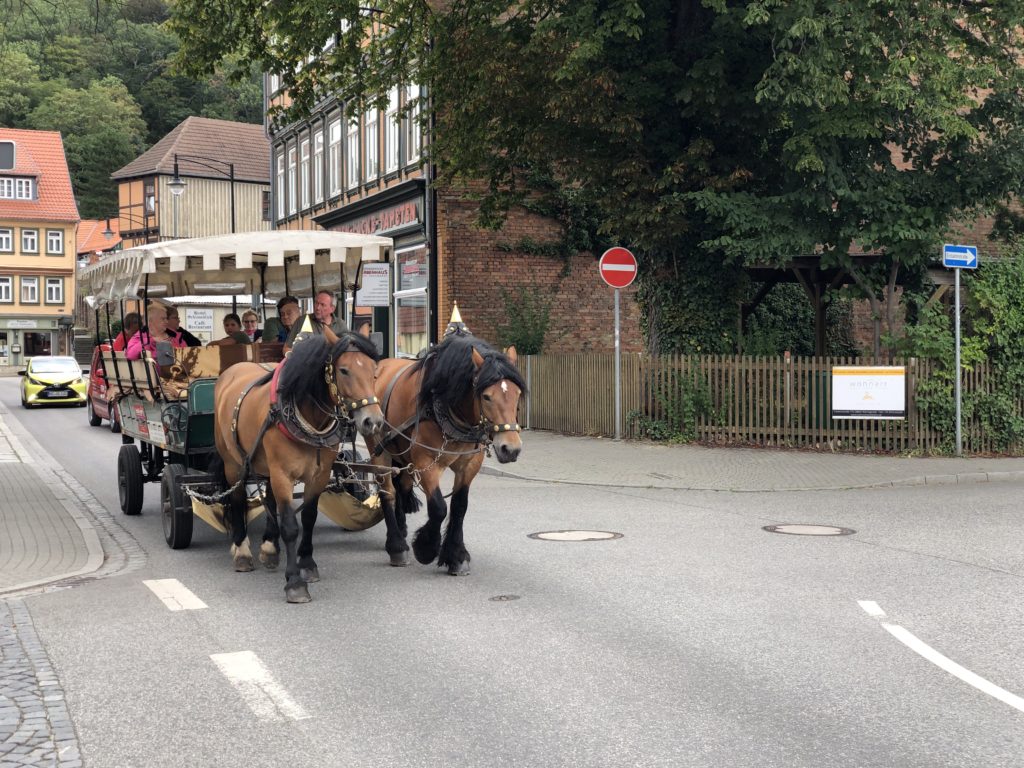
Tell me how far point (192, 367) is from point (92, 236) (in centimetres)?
8330

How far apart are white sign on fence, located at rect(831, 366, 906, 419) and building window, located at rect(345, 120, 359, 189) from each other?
19.9 meters

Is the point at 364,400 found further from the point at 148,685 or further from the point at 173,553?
the point at 173,553

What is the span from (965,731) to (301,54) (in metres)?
18.4

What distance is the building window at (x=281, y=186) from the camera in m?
44.2

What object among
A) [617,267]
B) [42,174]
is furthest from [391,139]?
[42,174]

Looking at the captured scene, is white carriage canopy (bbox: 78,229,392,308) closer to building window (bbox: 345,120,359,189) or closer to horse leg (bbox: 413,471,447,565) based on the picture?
horse leg (bbox: 413,471,447,565)

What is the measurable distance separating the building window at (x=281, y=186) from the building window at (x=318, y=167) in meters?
4.92

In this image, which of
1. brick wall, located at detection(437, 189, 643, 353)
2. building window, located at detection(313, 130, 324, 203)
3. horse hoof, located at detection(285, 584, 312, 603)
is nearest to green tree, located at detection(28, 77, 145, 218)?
building window, located at detection(313, 130, 324, 203)

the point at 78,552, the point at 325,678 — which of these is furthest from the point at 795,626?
the point at 78,552

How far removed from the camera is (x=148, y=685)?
573 cm

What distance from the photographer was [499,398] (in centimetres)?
782

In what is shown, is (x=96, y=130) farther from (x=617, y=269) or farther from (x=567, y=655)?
(x=567, y=655)

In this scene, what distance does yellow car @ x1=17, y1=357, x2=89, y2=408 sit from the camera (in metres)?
34.2

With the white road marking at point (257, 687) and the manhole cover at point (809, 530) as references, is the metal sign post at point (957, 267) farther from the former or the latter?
the white road marking at point (257, 687)
